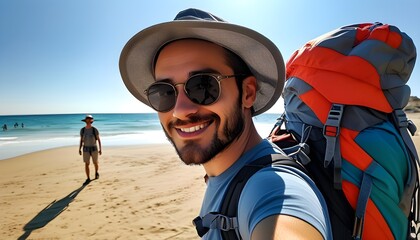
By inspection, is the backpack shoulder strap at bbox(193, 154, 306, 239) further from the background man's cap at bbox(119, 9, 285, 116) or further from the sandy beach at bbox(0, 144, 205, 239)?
the sandy beach at bbox(0, 144, 205, 239)

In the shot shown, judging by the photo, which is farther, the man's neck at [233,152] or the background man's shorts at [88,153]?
the background man's shorts at [88,153]

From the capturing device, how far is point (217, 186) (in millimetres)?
1401

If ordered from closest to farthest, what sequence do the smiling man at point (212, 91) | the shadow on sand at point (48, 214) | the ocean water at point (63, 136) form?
the smiling man at point (212, 91) → the shadow on sand at point (48, 214) → the ocean water at point (63, 136)

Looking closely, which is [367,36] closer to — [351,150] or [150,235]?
[351,150]

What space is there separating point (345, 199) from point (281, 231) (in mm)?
693

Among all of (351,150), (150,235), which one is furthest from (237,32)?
(150,235)

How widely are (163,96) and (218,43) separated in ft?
1.63

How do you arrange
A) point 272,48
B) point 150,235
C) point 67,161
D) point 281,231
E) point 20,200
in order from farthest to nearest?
point 67,161
point 20,200
point 150,235
point 272,48
point 281,231

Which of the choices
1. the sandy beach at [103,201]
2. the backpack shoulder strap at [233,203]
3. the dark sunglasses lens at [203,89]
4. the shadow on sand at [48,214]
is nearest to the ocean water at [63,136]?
the dark sunglasses lens at [203,89]

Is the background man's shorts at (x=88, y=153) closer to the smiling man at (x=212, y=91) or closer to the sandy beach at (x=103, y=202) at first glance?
the sandy beach at (x=103, y=202)

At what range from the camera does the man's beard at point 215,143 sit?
1419 mm

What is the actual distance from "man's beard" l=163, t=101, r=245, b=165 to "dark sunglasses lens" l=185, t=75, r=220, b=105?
11 centimetres

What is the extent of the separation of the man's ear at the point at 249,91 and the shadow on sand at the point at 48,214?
16.5ft

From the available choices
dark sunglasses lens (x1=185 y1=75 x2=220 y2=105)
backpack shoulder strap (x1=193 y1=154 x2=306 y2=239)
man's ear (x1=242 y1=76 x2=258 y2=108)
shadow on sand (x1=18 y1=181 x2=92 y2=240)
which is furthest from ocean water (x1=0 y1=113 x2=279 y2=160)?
shadow on sand (x1=18 y1=181 x2=92 y2=240)
